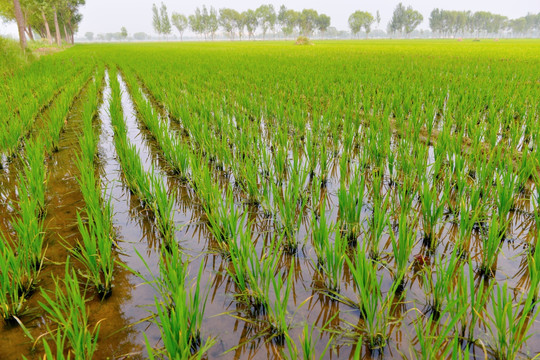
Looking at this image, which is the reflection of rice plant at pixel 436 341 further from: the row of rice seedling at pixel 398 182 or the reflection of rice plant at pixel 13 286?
the reflection of rice plant at pixel 13 286

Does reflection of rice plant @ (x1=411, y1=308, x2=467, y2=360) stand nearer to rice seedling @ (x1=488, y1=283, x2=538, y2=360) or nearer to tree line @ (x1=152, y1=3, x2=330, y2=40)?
rice seedling @ (x1=488, y1=283, x2=538, y2=360)

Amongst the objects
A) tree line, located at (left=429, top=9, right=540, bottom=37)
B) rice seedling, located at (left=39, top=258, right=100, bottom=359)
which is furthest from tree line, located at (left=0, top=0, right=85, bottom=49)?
tree line, located at (left=429, top=9, right=540, bottom=37)

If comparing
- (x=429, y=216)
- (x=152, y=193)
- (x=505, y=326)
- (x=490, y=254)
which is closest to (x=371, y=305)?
(x=505, y=326)

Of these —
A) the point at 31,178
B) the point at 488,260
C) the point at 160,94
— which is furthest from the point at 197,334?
the point at 160,94

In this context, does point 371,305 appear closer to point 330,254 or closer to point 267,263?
point 330,254

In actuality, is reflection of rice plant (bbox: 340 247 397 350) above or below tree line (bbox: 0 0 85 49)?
below

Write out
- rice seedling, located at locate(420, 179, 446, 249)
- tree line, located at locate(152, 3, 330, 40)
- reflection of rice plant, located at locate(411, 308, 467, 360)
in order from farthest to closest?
tree line, located at locate(152, 3, 330, 40)
rice seedling, located at locate(420, 179, 446, 249)
reflection of rice plant, located at locate(411, 308, 467, 360)

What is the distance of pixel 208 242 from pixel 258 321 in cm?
82

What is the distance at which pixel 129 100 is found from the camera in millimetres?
7691

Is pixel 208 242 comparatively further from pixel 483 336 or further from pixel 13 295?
pixel 483 336

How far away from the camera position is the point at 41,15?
33.1 m

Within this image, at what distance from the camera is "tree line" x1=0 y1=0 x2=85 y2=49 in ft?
56.2

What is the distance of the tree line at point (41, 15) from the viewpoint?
17.1 metres

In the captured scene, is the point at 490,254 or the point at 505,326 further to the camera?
the point at 490,254
